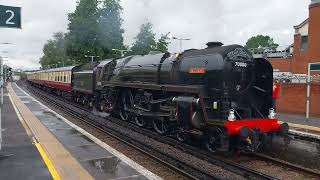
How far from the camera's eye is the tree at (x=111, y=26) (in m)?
42.6

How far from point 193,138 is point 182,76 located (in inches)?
80.6

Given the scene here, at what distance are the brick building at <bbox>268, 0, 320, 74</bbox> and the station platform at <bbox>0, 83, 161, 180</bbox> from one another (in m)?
20.4

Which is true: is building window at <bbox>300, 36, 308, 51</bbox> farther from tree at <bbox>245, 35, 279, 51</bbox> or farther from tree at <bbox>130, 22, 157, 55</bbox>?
tree at <bbox>245, 35, 279, 51</bbox>

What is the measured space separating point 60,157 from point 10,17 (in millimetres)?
3735

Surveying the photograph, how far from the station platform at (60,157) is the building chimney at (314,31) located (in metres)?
20.2

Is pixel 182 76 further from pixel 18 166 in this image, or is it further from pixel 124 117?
pixel 124 117

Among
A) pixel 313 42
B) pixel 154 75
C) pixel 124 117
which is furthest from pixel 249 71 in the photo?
pixel 313 42

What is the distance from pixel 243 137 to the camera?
10.4 m

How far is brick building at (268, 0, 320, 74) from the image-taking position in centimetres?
2909

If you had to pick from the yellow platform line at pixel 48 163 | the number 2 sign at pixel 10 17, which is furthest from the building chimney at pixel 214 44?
the yellow platform line at pixel 48 163

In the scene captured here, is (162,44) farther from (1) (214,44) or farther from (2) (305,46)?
(1) (214,44)

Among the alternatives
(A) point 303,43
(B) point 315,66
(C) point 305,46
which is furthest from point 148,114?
(A) point 303,43

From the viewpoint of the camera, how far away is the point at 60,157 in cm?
1061

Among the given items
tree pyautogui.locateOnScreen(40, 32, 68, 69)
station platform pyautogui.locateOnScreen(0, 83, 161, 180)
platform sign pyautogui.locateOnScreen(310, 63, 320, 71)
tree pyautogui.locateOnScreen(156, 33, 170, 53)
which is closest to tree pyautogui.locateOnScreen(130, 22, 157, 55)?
tree pyautogui.locateOnScreen(156, 33, 170, 53)
